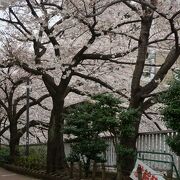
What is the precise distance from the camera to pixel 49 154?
1686cm

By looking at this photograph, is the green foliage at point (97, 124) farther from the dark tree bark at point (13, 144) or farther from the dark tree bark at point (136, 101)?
the dark tree bark at point (13, 144)

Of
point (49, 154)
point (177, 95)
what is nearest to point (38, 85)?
point (49, 154)

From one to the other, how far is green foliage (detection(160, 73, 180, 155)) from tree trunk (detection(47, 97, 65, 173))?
795 centimetres

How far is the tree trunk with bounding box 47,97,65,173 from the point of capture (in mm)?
16641

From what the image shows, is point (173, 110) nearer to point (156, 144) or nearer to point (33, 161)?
point (156, 144)

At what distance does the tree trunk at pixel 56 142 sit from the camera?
16641 millimetres

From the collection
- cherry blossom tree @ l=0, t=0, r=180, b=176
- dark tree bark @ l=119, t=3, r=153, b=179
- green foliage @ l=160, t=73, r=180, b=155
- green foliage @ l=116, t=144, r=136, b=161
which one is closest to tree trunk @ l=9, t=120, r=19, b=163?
cherry blossom tree @ l=0, t=0, r=180, b=176

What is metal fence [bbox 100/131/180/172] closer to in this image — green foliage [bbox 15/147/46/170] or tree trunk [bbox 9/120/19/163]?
green foliage [bbox 15/147/46/170]

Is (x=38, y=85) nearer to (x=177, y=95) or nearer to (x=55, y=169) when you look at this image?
(x=55, y=169)

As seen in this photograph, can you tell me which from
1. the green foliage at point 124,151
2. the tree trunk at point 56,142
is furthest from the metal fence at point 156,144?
the tree trunk at point 56,142

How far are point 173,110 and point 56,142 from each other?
8.80 metres

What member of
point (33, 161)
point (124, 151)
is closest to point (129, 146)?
point (124, 151)

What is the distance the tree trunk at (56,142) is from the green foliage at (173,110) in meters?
7.95

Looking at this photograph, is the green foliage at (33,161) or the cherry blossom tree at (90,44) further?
the green foliage at (33,161)
